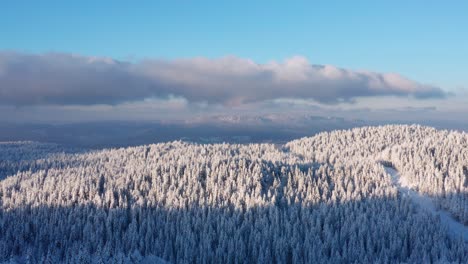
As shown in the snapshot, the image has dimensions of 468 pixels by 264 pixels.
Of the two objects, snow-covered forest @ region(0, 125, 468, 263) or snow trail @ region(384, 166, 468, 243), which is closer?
snow-covered forest @ region(0, 125, 468, 263)

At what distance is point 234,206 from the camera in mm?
150500

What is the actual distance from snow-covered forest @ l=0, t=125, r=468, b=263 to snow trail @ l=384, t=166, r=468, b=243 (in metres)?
2.09

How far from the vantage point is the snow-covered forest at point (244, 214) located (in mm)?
115312

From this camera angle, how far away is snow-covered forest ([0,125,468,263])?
11531 centimetres

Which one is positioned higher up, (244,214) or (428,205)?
(428,205)

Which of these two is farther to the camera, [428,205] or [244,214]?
[428,205]

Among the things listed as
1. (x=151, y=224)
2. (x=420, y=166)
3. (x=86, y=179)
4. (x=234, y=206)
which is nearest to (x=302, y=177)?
(x=234, y=206)

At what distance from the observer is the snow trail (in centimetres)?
13221

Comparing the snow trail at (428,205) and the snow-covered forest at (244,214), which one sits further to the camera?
the snow trail at (428,205)

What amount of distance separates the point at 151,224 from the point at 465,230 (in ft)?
363

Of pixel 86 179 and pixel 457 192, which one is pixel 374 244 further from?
pixel 86 179

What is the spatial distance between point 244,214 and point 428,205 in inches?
2929

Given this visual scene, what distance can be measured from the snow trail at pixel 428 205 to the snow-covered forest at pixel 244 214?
6.87 ft

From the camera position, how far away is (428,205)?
6004 inches
